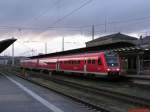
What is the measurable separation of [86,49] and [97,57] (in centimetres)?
852

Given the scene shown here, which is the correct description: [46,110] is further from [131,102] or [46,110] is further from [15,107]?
[131,102]

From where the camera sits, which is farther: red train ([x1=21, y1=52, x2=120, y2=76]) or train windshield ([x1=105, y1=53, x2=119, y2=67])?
train windshield ([x1=105, y1=53, x2=119, y2=67])

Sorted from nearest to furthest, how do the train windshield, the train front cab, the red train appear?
1. the train front cab
2. the red train
3. the train windshield

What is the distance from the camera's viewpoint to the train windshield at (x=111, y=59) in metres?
34.3

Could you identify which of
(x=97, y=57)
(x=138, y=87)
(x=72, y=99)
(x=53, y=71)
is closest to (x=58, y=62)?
(x=53, y=71)

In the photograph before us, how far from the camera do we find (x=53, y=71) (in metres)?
56.5

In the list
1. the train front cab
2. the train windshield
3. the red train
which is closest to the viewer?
the train front cab

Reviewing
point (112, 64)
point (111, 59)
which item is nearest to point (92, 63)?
point (111, 59)

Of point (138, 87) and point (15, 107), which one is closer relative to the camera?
point (15, 107)

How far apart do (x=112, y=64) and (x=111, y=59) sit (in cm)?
49

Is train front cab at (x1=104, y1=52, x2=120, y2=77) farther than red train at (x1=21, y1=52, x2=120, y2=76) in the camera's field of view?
No

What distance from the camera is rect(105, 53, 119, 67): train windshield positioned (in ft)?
113

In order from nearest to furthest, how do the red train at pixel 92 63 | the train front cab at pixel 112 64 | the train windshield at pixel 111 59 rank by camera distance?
the train front cab at pixel 112 64 → the red train at pixel 92 63 → the train windshield at pixel 111 59

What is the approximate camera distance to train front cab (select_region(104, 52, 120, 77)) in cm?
3362
